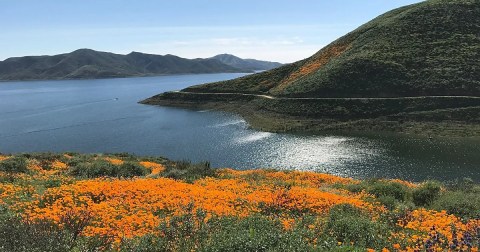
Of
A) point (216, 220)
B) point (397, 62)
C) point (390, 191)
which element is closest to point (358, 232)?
point (216, 220)

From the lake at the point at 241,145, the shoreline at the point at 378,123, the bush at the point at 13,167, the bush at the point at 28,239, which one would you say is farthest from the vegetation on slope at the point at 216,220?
the shoreline at the point at 378,123

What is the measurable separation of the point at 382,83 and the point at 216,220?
104221mm

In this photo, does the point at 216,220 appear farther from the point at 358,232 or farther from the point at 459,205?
the point at 459,205

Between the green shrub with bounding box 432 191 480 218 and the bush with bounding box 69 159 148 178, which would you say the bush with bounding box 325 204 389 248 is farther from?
the bush with bounding box 69 159 148 178

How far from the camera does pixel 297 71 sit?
141 m

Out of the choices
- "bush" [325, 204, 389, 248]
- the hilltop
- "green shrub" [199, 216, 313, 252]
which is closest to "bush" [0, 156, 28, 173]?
"green shrub" [199, 216, 313, 252]

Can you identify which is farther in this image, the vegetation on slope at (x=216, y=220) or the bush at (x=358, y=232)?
the bush at (x=358, y=232)

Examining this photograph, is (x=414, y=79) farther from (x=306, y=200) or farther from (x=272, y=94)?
(x=306, y=200)

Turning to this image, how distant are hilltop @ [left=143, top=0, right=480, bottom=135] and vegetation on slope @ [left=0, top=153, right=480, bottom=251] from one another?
73.6 meters

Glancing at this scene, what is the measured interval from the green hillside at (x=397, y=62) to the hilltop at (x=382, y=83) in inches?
10.2

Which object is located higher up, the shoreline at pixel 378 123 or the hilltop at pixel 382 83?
the hilltop at pixel 382 83

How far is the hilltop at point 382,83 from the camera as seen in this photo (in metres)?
91.6

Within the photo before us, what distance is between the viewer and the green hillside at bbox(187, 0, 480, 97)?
10262cm

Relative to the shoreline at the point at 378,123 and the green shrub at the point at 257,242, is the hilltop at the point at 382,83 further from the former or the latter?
the green shrub at the point at 257,242
